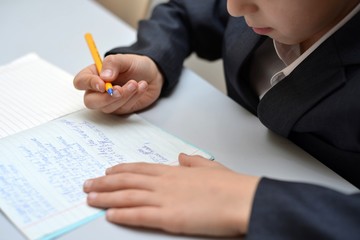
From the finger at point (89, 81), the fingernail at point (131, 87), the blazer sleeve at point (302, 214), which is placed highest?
the finger at point (89, 81)

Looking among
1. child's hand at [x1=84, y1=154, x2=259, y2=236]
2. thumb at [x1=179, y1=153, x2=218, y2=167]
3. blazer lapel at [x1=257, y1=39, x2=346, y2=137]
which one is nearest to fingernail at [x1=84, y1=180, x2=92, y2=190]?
child's hand at [x1=84, y1=154, x2=259, y2=236]

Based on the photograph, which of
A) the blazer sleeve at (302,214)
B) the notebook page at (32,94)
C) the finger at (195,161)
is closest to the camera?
the blazer sleeve at (302,214)

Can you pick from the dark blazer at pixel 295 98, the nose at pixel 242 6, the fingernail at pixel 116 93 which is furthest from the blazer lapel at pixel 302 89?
the fingernail at pixel 116 93

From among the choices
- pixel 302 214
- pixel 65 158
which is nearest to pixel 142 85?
pixel 65 158

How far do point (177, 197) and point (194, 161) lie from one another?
0.27 ft

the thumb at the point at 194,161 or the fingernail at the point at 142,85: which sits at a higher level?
the fingernail at the point at 142,85

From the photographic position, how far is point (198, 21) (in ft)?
3.30

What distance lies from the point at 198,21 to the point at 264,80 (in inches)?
7.7

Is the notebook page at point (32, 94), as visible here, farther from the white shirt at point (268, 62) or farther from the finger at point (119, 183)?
the white shirt at point (268, 62)

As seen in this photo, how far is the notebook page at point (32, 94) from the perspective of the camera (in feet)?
2.49

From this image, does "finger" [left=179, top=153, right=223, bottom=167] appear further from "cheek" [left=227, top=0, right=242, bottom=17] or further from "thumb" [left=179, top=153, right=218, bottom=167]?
"cheek" [left=227, top=0, right=242, bottom=17]

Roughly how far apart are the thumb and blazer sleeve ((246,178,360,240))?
0.31ft

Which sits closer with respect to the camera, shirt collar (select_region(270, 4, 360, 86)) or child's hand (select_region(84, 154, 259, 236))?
child's hand (select_region(84, 154, 259, 236))

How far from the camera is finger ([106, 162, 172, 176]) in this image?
2.07ft
